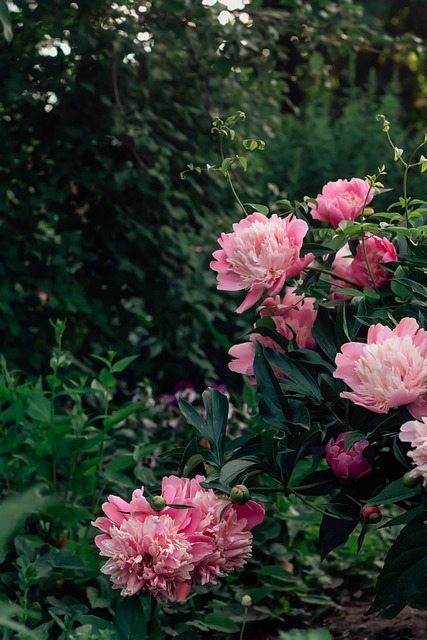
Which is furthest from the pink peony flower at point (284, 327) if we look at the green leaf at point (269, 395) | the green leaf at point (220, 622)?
the green leaf at point (220, 622)

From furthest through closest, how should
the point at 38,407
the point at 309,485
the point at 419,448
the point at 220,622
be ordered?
the point at 38,407
the point at 220,622
the point at 309,485
the point at 419,448

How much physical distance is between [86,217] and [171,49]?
0.82m

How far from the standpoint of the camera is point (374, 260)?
1562 mm

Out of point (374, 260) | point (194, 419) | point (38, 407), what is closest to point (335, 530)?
point (194, 419)

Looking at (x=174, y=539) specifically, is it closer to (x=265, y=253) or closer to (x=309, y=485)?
(x=309, y=485)

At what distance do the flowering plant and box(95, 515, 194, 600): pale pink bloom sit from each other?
0.35 feet

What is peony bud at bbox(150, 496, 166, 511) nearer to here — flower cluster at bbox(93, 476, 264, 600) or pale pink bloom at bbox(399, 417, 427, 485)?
flower cluster at bbox(93, 476, 264, 600)

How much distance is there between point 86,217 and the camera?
11.7 feet

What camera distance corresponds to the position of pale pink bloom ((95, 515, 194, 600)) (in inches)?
50.1

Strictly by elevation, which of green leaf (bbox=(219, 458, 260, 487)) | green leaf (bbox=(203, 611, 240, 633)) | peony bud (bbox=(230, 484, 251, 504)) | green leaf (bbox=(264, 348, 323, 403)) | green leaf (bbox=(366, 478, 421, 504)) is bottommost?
green leaf (bbox=(203, 611, 240, 633))

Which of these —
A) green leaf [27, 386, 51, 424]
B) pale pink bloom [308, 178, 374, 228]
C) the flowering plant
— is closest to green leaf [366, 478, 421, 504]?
the flowering plant

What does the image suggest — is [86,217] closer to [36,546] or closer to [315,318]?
[36,546]

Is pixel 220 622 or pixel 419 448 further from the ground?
pixel 419 448

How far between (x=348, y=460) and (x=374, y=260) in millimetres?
395
